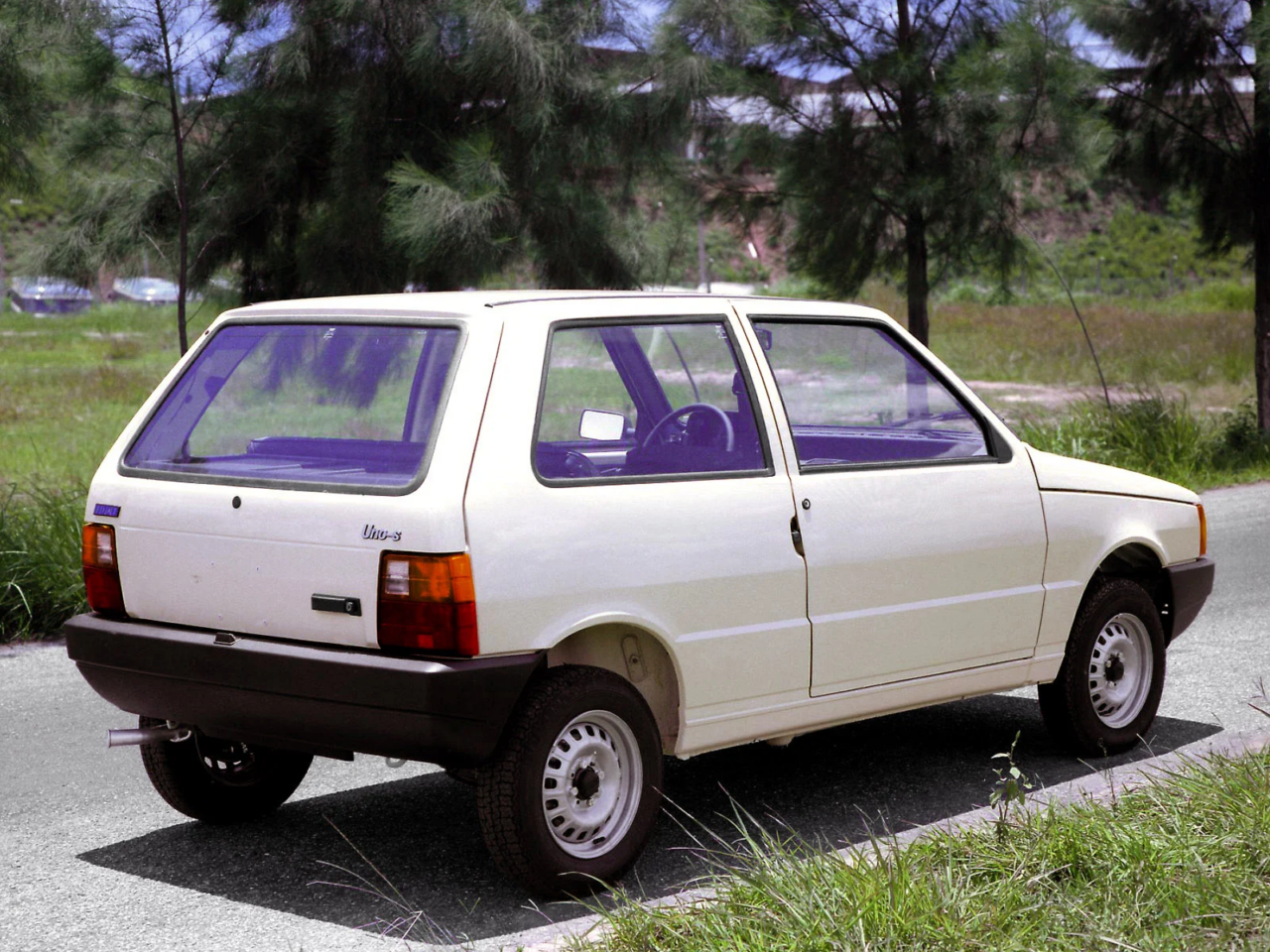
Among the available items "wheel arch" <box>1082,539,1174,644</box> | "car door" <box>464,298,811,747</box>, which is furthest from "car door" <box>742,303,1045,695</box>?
"wheel arch" <box>1082,539,1174,644</box>

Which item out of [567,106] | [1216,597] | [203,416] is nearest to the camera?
[203,416]

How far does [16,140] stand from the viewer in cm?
1046

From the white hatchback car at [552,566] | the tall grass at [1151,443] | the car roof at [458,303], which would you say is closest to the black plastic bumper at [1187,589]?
the white hatchback car at [552,566]

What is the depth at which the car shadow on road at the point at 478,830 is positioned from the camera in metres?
4.89

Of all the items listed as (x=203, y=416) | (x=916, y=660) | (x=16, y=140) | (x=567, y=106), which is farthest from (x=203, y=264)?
(x=916, y=660)

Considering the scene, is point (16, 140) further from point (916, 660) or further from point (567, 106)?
point (916, 660)

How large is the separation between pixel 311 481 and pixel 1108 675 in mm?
3216

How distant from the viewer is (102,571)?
523cm

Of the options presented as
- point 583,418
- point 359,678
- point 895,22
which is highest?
point 895,22

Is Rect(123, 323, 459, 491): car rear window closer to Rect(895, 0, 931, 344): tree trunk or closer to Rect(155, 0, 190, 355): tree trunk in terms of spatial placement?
Rect(155, 0, 190, 355): tree trunk

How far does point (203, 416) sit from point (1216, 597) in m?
6.56

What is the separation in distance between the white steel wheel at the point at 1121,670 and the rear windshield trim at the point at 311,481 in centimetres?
285

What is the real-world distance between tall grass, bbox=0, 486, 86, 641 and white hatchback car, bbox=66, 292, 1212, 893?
3.29 m

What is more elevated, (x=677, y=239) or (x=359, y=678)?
(x=677, y=239)
